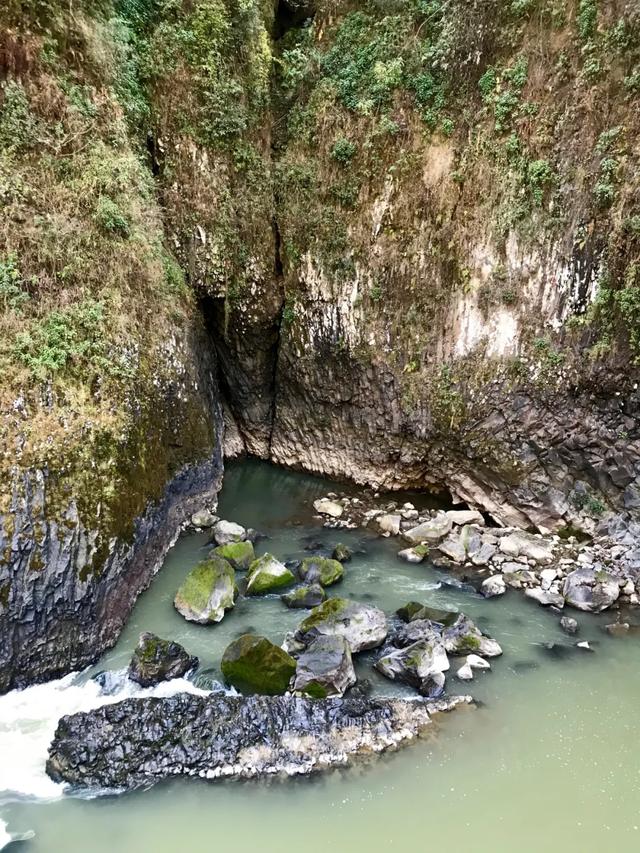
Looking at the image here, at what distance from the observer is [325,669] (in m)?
6.55

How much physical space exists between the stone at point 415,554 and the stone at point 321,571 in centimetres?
132

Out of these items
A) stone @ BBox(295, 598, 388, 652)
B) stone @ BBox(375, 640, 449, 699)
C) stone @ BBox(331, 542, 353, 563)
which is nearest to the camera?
stone @ BBox(375, 640, 449, 699)

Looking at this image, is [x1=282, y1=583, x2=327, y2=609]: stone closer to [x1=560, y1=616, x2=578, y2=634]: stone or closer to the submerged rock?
the submerged rock

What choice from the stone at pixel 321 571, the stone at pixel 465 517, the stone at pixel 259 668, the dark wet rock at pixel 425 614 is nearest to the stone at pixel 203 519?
the stone at pixel 321 571

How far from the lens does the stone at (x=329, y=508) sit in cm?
1100

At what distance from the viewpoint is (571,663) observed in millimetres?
7129

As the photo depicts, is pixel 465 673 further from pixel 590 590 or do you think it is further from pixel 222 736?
pixel 222 736

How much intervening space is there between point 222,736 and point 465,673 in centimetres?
308

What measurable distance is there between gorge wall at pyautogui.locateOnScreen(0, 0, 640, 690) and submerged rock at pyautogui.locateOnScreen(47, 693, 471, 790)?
1379 millimetres

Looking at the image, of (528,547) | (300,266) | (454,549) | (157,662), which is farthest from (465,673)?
(300,266)

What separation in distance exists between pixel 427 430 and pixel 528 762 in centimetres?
645

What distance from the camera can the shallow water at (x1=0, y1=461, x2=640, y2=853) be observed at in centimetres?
488

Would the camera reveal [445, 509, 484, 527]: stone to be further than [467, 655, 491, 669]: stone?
Yes

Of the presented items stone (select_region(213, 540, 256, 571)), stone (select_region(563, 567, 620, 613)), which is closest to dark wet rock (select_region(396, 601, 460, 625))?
stone (select_region(563, 567, 620, 613))
